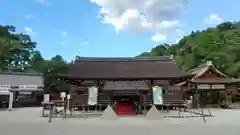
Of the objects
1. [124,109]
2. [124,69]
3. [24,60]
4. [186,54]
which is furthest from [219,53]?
[24,60]

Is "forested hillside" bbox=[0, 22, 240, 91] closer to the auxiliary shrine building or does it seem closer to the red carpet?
the auxiliary shrine building

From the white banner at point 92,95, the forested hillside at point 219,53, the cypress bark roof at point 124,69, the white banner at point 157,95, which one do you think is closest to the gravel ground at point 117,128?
the white banner at point 157,95

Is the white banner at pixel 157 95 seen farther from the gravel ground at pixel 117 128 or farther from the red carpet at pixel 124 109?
the gravel ground at pixel 117 128

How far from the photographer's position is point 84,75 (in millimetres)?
21500

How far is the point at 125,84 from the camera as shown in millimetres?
19688

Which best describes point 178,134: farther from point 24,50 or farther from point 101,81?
point 24,50

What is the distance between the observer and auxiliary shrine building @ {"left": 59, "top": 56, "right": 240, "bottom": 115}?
1995 centimetres

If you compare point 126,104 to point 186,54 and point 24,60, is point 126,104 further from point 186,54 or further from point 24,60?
point 24,60

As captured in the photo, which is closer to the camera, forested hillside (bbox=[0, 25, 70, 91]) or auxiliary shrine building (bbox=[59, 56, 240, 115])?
auxiliary shrine building (bbox=[59, 56, 240, 115])

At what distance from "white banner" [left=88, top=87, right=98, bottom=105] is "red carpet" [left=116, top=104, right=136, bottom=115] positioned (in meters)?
1.93

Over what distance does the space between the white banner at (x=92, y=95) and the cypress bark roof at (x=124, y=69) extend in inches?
38.7

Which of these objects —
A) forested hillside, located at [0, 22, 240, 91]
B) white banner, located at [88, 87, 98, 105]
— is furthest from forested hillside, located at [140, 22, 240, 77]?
white banner, located at [88, 87, 98, 105]

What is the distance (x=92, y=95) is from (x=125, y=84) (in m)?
3.07

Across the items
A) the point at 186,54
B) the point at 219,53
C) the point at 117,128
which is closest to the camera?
the point at 117,128
